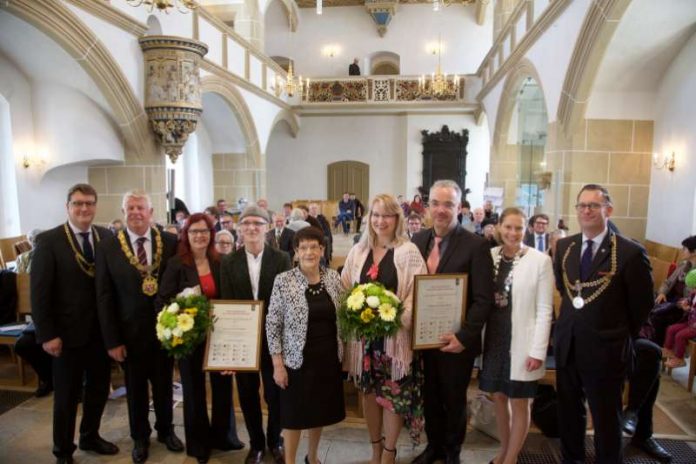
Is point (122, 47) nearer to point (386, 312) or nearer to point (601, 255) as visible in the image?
point (386, 312)

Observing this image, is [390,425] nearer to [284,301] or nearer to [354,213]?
[284,301]

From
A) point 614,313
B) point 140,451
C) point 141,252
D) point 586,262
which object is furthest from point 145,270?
point 614,313

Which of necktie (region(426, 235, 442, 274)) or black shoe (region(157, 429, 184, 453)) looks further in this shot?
black shoe (region(157, 429, 184, 453))

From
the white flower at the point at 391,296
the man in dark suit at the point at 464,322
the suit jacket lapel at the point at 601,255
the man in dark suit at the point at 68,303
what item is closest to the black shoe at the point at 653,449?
the man in dark suit at the point at 464,322

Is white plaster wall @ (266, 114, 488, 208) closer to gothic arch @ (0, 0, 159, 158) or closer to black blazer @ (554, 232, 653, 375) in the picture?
gothic arch @ (0, 0, 159, 158)

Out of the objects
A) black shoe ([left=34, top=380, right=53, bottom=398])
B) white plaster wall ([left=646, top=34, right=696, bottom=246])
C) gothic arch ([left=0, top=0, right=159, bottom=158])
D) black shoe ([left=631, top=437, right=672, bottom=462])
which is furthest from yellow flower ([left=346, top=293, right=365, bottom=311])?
white plaster wall ([left=646, top=34, right=696, bottom=246])

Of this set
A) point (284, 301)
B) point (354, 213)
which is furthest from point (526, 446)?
point (354, 213)

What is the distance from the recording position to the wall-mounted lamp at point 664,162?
573cm

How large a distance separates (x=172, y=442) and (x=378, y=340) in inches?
60.2

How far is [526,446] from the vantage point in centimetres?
297

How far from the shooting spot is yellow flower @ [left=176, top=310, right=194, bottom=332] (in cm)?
239

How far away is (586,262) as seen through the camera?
8.05 feet

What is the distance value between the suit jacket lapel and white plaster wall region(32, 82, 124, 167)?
6.36 m

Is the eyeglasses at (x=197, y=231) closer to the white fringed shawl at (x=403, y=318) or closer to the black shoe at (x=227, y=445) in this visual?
the white fringed shawl at (x=403, y=318)
